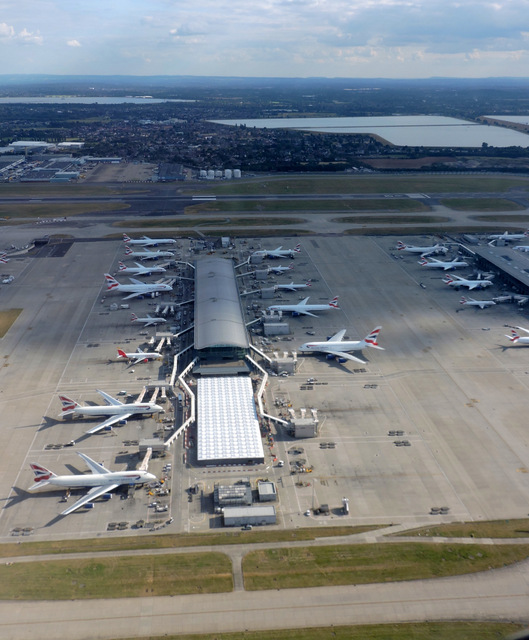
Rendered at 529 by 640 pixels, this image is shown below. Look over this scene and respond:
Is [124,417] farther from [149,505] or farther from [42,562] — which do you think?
[42,562]

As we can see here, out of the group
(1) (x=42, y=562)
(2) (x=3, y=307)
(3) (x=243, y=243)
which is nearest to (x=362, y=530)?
(1) (x=42, y=562)

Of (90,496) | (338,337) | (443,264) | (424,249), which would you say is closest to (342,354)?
(338,337)

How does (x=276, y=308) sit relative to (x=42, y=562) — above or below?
above

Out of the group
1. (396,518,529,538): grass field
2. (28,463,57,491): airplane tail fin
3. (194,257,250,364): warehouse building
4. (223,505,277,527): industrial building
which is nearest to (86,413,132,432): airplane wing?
(28,463,57,491): airplane tail fin

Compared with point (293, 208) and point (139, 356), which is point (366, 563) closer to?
point (139, 356)

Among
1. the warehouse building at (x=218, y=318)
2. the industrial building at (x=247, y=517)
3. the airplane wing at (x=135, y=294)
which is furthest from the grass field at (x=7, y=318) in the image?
the industrial building at (x=247, y=517)

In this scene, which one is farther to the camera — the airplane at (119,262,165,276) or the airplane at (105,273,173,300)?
the airplane at (119,262,165,276)

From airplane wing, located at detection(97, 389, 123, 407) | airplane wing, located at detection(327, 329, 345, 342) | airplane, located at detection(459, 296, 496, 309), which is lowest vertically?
airplane wing, located at detection(97, 389, 123, 407)

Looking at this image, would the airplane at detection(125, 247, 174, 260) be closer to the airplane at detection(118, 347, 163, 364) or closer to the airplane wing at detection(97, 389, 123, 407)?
the airplane at detection(118, 347, 163, 364)
